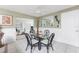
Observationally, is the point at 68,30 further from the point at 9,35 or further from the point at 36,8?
the point at 9,35

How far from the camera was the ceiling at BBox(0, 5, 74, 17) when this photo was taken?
1720 mm

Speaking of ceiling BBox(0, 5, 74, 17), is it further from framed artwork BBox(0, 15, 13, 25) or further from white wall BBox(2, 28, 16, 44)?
white wall BBox(2, 28, 16, 44)

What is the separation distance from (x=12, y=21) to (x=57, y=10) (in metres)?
1.08

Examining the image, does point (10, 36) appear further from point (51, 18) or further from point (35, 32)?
point (51, 18)

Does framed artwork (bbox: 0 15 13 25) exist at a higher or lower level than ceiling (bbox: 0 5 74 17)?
lower

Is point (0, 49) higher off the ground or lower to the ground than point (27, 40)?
lower

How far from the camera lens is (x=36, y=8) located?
5.94ft

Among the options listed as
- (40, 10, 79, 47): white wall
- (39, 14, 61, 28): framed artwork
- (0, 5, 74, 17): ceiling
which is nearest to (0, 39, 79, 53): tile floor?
(40, 10, 79, 47): white wall

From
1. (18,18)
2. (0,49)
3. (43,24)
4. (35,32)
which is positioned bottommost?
(0,49)

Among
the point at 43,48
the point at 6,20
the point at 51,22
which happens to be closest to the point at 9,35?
the point at 6,20


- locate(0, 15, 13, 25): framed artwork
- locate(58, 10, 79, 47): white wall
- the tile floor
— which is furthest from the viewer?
locate(58, 10, 79, 47): white wall

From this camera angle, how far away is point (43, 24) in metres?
1.92

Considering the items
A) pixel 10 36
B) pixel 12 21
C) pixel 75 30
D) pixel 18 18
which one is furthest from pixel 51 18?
pixel 10 36
